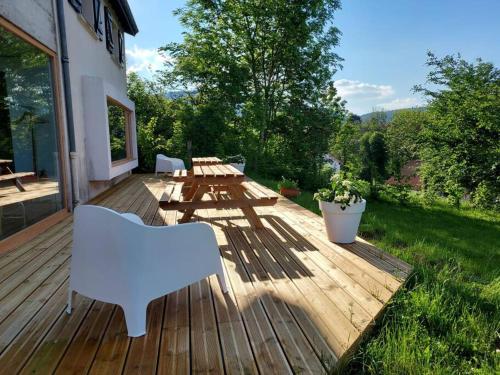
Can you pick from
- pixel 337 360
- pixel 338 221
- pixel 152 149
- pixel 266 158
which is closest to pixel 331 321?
pixel 337 360

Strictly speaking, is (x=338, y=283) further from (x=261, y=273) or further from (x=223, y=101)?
(x=223, y=101)

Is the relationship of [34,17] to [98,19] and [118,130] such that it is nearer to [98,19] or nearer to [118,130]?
[98,19]

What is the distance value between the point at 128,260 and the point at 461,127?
1121 cm

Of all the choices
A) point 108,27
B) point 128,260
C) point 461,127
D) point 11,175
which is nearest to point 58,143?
point 11,175

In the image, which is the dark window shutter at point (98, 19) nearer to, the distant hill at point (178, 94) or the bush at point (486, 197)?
the distant hill at point (178, 94)

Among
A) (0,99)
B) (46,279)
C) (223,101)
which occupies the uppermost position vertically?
(223,101)

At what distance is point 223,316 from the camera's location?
1966 millimetres

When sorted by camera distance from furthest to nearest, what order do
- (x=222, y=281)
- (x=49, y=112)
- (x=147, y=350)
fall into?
1. (x=49, y=112)
2. (x=222, y=281)
3. (x=147, y=350)

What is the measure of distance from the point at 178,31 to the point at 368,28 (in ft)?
22.2

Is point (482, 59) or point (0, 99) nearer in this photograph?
point (0, 99)

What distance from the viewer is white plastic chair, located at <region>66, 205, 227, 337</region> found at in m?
1.72

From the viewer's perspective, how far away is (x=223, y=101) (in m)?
11.4

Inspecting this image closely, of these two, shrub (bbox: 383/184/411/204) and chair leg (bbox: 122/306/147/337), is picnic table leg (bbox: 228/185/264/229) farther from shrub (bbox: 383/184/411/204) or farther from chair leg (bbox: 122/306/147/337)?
shrub (bbox: 383/184/411/204)

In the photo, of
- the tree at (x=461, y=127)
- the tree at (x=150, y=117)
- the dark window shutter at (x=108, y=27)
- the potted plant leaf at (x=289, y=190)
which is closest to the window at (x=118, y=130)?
the tree at (x=150, y=117)
